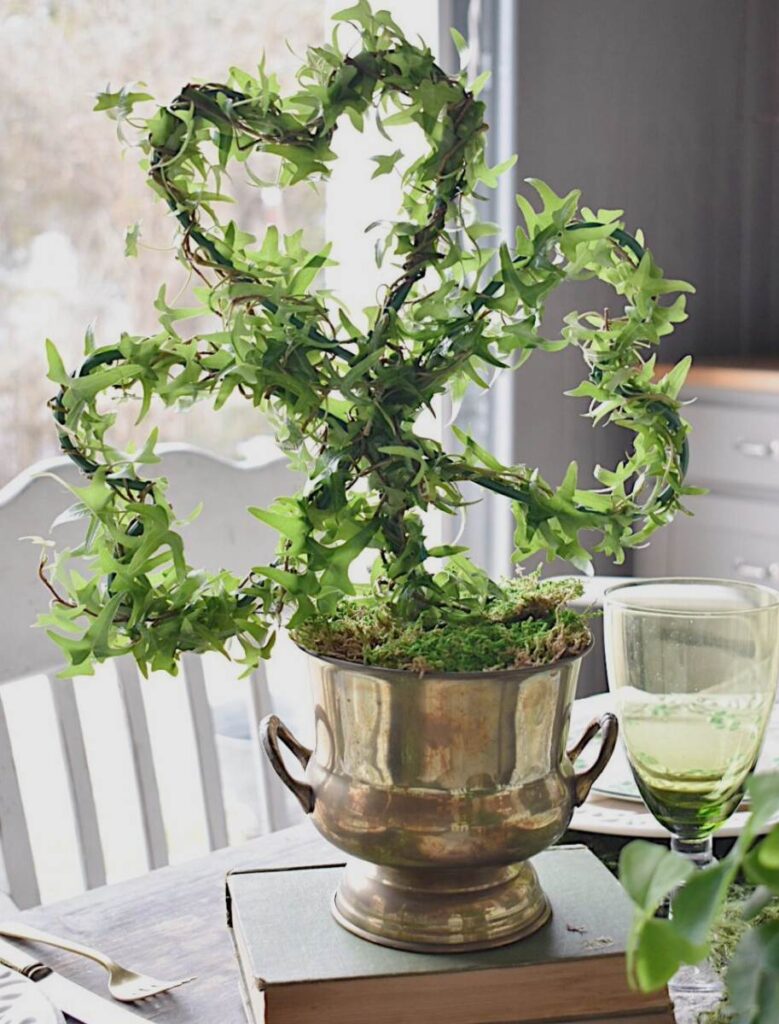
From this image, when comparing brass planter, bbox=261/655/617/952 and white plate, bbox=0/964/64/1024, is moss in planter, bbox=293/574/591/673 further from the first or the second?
white plate, bbox=0/964/64/1024

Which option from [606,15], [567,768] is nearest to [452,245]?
[567,768]

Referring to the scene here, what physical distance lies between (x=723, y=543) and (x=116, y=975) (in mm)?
2128

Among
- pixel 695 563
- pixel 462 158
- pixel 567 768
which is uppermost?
pixel 462 158

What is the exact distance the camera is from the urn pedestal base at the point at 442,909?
2.12ft

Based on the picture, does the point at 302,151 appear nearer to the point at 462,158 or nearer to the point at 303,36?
the point at 462,158

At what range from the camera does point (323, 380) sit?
0.62m

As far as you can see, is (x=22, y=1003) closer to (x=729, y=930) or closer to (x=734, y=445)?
(x=729, y=930)

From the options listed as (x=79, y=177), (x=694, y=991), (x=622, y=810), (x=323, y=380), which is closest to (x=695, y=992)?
(x=694, y=991)

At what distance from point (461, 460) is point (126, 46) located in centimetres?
255

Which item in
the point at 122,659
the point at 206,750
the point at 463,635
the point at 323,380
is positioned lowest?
the point at 206,750

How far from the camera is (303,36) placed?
3135 mm

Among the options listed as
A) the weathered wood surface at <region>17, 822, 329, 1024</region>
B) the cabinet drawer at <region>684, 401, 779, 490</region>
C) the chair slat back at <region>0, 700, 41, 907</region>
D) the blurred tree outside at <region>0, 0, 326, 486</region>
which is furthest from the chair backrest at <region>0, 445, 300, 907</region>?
the blurred tree outside at <region>0, 0, 326, 486</region>

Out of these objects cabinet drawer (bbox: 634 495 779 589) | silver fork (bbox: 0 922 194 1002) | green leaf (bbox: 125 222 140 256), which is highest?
green leaf (bbox: 125 222 140 256)

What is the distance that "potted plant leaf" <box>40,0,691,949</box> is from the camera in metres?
0.61
